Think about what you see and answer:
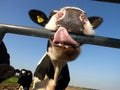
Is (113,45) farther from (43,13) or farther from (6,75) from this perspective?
(43,13)

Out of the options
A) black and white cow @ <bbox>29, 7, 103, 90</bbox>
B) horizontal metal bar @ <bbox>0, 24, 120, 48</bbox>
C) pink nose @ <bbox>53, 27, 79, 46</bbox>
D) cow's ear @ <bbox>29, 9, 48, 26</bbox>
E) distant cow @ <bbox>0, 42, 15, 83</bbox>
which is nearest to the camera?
horizontal metal bar @ <bbox>0, 24, 120, 48</bbox>

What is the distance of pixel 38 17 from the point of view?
5750mm

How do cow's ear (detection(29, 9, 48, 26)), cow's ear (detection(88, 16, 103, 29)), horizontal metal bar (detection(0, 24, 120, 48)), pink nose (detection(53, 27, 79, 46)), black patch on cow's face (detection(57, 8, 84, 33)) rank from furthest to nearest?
1. cow's ear (detection(88, 16, 103, 29))
2. cow's ear (detection(29, 9, 48, 26))
3. black patch on cow's face (detection(57, 8, 84, 33))
4. pink nose (detection(53, 27, 79, 46))
5. horizontal metal bar (detection(0, 24, 120, 48))

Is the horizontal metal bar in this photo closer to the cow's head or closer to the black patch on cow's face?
the cow's head

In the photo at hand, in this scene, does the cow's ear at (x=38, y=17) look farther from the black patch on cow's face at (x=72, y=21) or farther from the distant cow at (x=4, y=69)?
the black patch on cow's face at (x=72, y=21)

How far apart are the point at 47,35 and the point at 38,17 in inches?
94.9

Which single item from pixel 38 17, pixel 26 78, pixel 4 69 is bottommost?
pixel 26 78

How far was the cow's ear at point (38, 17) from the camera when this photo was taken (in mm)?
5672

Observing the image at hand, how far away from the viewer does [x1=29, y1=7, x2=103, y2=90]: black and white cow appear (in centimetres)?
424

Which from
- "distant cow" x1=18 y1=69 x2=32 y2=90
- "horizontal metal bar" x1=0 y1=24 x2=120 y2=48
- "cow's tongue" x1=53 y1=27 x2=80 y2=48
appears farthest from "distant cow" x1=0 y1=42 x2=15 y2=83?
"distant cow" x1=18 y1=69 x2=32 y2=90

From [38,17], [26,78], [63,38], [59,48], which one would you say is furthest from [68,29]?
[26,78]

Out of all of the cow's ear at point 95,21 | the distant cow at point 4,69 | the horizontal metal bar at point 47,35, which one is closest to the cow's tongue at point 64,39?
the horizontal metal bar at point 47,35

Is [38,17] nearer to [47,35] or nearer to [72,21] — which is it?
[72,21]

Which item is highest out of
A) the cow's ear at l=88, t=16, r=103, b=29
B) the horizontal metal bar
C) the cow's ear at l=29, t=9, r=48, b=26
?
the horizontal metal bar
